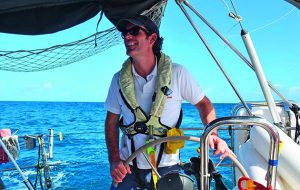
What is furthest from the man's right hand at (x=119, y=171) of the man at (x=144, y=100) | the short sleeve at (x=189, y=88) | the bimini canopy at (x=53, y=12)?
the bimini canopy at (x=53, y=12)

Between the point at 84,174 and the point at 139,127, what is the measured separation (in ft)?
24.6

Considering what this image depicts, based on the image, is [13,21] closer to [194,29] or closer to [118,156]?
[118,156]

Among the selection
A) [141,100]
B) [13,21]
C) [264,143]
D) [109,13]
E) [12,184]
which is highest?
[109,13]

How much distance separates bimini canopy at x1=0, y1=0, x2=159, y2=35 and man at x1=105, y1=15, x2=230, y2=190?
0.52ft

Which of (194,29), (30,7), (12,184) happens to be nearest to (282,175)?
(194,29)

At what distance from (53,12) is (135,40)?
0.54 metres

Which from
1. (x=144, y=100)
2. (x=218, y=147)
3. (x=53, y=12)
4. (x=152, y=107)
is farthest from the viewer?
(x=144, y=100)

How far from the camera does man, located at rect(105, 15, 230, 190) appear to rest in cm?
233

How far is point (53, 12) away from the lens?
6.68ft

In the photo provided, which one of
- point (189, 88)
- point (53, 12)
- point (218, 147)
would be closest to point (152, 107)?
point (189, 88)

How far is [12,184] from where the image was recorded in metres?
7.74

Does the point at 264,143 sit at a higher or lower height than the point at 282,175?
higher

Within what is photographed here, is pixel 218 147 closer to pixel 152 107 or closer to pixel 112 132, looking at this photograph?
pixel 152 107

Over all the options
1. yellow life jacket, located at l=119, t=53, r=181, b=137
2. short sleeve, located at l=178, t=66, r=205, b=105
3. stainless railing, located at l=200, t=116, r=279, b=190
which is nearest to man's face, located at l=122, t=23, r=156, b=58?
yellow life jacket, located at l=119, t=53, r=181, b=137
